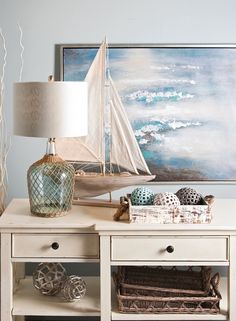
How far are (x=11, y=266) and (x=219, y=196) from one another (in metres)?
1.10

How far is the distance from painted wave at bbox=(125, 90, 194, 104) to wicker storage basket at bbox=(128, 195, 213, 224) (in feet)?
2.22

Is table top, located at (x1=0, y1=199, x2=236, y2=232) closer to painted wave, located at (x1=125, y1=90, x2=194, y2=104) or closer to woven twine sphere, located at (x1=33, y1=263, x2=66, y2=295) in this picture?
woven twine sphere, located at (x1=33, y1=263, x2=66, y2=295)

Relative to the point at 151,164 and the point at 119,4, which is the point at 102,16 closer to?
the point at 119,4

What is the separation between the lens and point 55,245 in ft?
8.25

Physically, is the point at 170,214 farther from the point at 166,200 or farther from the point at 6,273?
the point at 6,273

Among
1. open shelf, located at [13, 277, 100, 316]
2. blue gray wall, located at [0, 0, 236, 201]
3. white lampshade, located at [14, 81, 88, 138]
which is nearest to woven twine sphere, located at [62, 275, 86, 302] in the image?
open shelf, located at [13, 277, 100, 316]

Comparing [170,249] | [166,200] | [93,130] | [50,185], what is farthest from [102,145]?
[170,249]

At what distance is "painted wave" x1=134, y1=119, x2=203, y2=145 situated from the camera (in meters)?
3.00

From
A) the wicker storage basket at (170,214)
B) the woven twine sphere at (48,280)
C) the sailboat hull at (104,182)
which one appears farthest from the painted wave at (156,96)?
the woven twine sphere at (48,280)

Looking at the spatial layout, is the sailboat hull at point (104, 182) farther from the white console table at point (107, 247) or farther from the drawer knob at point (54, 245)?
the drawer knob at point (54, 245)

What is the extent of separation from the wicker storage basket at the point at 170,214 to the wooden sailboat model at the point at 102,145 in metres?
0.24

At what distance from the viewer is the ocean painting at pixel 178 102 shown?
9.73 feet

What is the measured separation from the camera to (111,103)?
2.71 meters

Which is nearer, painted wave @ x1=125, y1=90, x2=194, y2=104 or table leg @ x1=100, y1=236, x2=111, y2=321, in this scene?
table leg @ x1=100, y1=236, x2=111, y2=321
